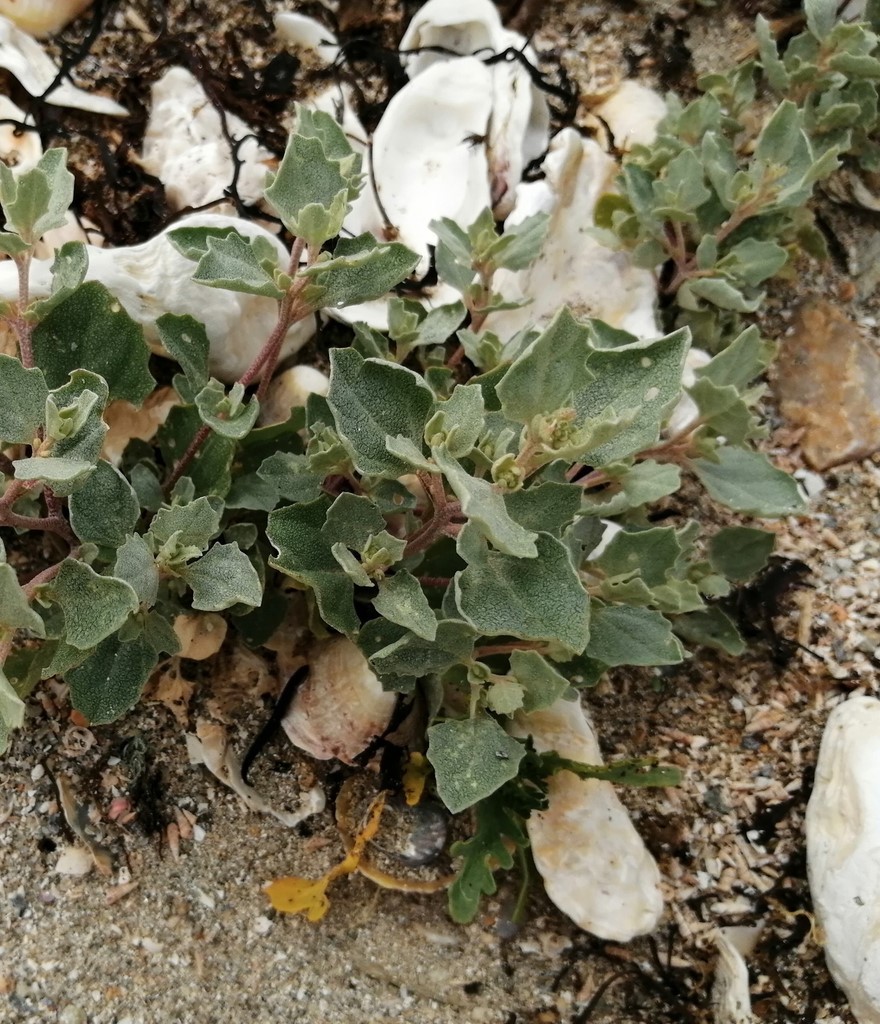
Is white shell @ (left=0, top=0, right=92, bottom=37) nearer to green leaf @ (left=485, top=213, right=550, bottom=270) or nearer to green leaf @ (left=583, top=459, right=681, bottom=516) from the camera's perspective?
green leaf @ (left=485, top=213, right=550, bottom=270)

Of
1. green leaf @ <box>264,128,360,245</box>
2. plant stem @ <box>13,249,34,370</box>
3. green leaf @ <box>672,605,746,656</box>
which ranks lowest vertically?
green leaf @ <box>672,605,746,656</box>

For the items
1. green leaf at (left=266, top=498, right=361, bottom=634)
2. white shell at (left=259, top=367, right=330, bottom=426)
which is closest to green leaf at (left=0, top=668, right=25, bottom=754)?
green leaf at (left=266, top=498, right=361, bottom=634)

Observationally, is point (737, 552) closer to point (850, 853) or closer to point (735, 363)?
point (735, 363)

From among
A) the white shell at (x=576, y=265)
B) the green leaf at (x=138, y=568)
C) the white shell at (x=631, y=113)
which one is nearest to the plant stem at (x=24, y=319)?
the green leaf at (x=138, y=568)

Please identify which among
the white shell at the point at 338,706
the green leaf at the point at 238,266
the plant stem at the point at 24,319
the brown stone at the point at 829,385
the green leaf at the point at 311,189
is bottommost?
the white shell at the point at 338,706

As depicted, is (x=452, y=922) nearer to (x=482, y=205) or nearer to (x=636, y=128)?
(x=482, y=205)

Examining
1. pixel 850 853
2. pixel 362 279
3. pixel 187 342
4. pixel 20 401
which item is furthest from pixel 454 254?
pixel 850 853

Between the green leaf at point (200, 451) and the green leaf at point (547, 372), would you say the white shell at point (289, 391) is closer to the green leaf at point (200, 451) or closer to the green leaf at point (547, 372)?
the green leaf at point (200, 451)
